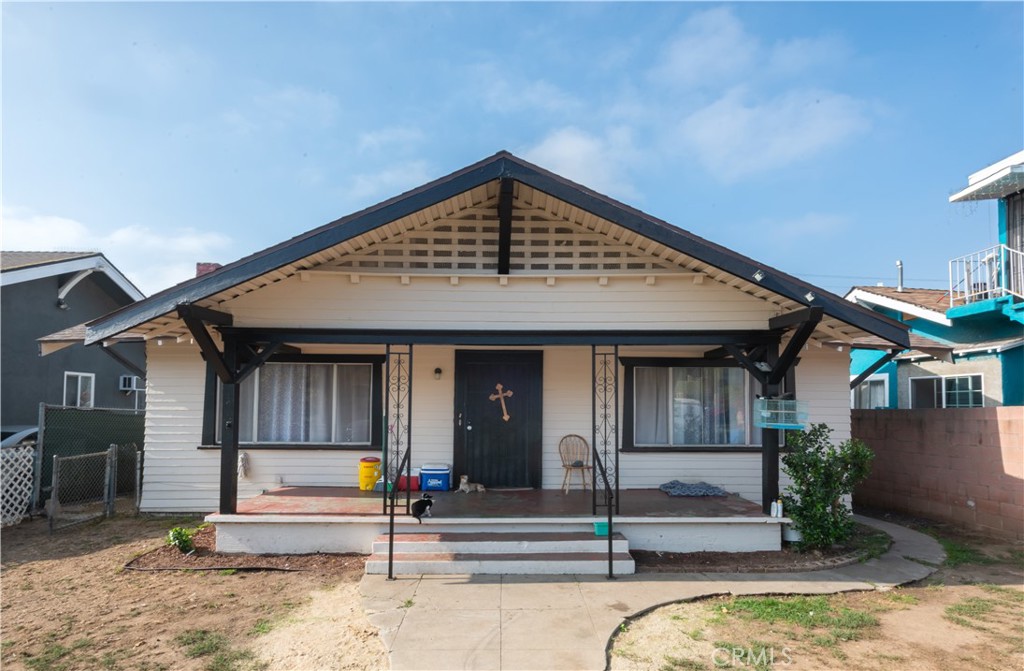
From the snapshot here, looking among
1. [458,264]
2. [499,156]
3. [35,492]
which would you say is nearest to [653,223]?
[499,156]

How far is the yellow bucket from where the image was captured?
8453 mm

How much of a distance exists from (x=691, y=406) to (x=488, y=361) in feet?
10.4

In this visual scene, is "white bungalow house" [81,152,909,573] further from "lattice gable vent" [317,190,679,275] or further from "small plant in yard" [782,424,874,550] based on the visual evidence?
"small plant in yard" [782,424,874,550]

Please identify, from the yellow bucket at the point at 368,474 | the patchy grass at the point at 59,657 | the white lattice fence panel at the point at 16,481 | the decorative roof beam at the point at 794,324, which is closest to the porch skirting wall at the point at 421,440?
the yellow bucket at the point at 368,474

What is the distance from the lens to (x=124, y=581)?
6066mm

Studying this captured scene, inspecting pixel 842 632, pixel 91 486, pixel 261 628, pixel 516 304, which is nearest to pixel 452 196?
pixel 516 304

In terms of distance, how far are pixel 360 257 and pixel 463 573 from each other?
13.1 feet

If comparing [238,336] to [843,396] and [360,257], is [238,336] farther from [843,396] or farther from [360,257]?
[843,396]

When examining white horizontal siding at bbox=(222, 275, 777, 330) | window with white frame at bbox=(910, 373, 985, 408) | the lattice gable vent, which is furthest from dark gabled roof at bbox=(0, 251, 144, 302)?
window with white frame at bbox=(910, 373, 985, 408)

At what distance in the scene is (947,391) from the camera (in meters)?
12.5

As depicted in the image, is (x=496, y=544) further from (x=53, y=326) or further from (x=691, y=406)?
(x=53, y=326)

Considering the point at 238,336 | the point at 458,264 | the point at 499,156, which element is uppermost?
the point at 499,156

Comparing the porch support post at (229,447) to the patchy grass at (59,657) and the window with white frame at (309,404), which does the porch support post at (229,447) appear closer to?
the window with white frame at (309,404)

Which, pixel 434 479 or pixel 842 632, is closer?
pixel 842 632
